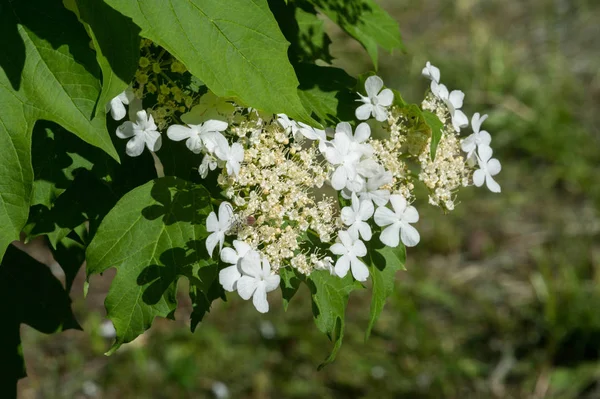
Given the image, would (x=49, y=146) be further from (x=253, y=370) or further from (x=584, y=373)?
(x=584, y=373)

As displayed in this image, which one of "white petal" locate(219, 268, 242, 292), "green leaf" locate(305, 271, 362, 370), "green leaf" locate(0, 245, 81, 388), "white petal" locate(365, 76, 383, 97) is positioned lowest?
"green leaf" locate(0, 245, 81, 388)

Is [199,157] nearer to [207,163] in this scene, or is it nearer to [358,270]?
[207,163]

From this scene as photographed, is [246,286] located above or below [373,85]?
below

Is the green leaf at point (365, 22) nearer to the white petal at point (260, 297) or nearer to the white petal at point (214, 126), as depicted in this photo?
the white petal at point (214, 126)

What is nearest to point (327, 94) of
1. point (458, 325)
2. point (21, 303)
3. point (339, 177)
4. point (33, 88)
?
point (339, 177)

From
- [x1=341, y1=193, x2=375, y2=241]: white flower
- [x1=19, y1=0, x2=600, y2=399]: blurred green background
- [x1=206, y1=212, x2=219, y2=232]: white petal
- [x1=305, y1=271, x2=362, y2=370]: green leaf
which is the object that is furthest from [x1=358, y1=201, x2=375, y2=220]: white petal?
[x1=19, y1=0, x2=600, y2=399]: blurred green background

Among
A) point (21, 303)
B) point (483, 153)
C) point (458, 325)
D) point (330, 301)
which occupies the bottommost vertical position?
point (458, 325)

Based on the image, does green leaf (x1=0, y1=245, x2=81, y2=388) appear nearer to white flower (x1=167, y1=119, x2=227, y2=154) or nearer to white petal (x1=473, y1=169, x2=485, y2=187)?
white flower (x1=167, y1=119, x2=227, y2=154)
